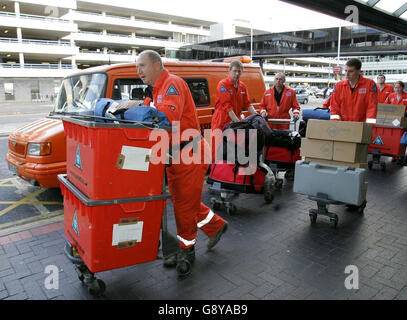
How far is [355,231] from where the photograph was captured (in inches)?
171

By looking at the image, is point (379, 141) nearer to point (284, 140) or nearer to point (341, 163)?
point (284, 140)

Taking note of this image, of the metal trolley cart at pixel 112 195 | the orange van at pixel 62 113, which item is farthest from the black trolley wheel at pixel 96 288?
the orange van at pixel 62 113

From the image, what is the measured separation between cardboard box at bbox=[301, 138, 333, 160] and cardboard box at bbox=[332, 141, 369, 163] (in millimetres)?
78

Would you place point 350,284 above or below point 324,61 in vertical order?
below

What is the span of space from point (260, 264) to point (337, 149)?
79.1 inches

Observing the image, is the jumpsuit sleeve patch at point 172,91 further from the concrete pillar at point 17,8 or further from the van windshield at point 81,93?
the concrete pillar at point 17,8

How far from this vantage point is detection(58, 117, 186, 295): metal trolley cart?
8.02 ft

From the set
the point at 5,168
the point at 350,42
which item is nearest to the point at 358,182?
the point at 5,168

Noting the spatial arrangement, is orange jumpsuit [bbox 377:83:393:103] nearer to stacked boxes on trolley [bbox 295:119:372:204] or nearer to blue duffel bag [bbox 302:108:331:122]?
blue duffel bag [bbox 302:108:331:122]

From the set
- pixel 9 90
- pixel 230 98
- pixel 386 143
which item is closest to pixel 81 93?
pixel 230 98

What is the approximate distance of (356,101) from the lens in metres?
5.05

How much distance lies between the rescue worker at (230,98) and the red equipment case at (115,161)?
282 cm

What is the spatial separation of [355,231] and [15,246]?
4.39 metres

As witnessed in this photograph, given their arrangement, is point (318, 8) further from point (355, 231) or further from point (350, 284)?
point (350, 284)
